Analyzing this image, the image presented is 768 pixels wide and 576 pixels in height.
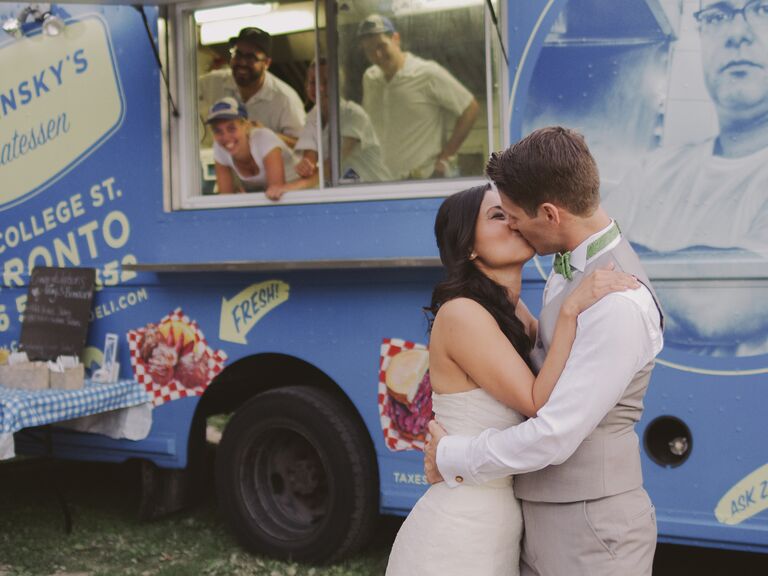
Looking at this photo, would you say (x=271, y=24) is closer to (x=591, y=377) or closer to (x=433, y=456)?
(x=433, y=456)

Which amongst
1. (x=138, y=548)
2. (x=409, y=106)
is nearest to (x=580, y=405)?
(x=409, y=106)

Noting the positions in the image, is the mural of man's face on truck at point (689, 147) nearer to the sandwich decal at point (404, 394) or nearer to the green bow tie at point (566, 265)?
the sandwich decal at point (404, 394)

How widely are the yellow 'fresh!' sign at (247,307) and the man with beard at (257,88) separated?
697 millimetres

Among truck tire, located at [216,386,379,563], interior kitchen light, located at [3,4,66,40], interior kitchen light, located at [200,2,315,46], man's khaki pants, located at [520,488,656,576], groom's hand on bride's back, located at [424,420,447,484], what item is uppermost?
interior kitchen light, located at [3,4,66,40]

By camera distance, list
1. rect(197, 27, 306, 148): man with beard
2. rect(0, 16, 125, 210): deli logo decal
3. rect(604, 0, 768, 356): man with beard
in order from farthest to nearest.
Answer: rect(0, 16, 125, 210): deli logo decal < rect(197, 27, 306, 148): man with beard < rect(604, 0, 768, 356): man with beard

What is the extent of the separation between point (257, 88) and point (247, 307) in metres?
1.06

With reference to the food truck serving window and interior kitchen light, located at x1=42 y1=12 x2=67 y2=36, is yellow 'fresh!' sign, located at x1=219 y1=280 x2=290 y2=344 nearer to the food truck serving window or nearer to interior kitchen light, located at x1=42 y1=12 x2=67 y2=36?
the food truck serving window

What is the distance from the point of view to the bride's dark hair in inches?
98.5

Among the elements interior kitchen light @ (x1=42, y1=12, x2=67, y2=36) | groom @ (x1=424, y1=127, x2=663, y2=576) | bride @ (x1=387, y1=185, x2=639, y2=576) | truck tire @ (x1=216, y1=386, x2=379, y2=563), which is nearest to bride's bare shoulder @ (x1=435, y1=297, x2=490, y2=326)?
bride @ (x1=387, y1=185, x2=639, y2=576)

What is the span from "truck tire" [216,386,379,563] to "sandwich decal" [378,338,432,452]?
244 mm

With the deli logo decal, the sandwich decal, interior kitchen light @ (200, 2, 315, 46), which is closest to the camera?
the sandwich decal

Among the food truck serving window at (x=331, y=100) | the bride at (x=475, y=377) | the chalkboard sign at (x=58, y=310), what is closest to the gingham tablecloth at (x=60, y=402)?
the chalkboard sign at (x=58, y=310)

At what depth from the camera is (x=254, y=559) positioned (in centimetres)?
484

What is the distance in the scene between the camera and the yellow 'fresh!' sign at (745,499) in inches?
145
